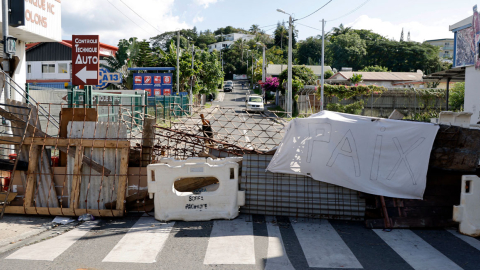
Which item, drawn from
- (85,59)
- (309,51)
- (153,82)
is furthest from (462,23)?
(309,51)

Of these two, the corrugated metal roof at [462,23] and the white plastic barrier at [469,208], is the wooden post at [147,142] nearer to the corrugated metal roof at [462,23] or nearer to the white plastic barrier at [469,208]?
the white plastic barrier at [469,208]

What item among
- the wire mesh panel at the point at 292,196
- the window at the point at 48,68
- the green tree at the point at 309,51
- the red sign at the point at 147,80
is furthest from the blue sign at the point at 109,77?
the green tree at the point at 309,51

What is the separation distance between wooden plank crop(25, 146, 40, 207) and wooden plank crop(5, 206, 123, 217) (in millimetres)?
135

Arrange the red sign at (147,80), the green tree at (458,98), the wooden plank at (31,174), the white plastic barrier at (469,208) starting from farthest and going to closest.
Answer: the red sign at (147,80) < the green tree at (458,98) < the wooden plank at (31,174) < the white plastic barrier at (469,208)

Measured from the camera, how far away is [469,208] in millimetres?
6609

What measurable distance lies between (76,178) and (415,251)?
19.3ft

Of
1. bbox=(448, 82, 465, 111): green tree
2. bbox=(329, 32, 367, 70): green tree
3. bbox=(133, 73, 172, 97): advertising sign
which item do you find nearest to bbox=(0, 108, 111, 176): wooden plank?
bbox=(448, 82, 465, 111): green tree

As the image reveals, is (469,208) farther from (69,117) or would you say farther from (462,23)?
(462,23)

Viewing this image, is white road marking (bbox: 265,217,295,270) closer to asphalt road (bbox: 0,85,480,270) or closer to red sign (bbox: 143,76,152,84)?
asphalt road (bbox: 0,85,480,270)

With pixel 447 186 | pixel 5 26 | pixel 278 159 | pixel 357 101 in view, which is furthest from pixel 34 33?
pixel 357 101

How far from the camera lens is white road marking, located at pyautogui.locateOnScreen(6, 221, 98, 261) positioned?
555cm

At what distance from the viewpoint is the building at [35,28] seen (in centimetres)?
1321

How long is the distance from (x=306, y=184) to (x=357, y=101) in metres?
29.8

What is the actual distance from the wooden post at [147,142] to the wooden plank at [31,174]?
196 centimetres
